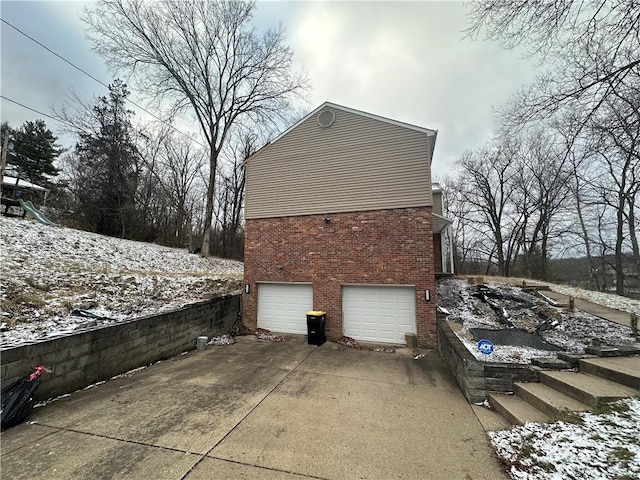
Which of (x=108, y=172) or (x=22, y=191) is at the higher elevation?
(x=108, y=172)

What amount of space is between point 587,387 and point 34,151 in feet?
110

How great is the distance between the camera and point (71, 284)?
691 cm

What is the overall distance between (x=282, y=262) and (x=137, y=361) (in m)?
4.48

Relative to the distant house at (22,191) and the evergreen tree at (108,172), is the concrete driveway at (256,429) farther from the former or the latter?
the distant house at (22,191)

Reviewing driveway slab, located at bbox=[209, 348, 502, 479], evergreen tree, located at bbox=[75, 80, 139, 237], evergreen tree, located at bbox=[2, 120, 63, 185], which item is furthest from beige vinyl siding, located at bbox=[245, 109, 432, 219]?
evergreen tree, located at bbox=[2, 120, 63, 185]

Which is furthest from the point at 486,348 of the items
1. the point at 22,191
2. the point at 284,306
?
the point at 22,191

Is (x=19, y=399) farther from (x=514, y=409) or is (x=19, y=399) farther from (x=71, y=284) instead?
(x=514, y=409)

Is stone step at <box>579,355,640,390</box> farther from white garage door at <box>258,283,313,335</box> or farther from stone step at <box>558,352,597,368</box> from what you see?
white garage door at <box>258,283,313,335</box>

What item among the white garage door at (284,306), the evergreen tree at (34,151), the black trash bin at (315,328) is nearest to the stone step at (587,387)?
the black trash bin at (315,328)

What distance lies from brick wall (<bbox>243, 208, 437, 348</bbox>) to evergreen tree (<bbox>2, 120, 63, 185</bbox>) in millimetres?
23653

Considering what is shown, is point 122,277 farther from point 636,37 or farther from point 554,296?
point 554,296

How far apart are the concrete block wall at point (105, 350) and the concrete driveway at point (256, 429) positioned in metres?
0.27

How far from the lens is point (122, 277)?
8289mm

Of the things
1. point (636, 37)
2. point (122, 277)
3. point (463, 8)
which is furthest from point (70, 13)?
point (636, 37)
